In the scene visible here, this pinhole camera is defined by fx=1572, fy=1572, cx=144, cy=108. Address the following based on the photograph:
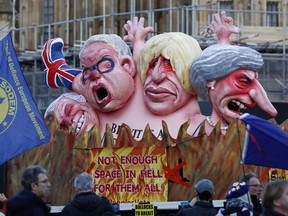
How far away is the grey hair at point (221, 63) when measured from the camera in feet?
70.4

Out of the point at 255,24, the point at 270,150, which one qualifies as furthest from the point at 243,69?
the point at 255,24

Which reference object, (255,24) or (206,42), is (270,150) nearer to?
(206,42)

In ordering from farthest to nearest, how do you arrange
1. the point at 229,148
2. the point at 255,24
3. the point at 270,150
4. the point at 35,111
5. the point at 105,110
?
the point at 255,24 < the point at 105,110 < the point at 229,148 < the point at 35,111 < the point at 270,150

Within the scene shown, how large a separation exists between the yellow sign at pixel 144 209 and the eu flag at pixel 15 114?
1.66 metres

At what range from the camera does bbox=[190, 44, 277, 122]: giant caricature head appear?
21484 millimetres

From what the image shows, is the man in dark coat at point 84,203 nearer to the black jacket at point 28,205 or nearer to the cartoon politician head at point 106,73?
the black jacket at point 28,205

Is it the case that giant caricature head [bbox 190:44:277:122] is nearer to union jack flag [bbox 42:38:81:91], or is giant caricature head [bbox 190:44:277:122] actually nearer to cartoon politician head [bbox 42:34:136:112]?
cartoon politician head [bbox 42:34:136:112]

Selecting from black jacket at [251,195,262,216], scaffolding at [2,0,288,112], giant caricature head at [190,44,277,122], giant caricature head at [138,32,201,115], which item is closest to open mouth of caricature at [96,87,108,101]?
giant caricature head at [138,32,201,115]

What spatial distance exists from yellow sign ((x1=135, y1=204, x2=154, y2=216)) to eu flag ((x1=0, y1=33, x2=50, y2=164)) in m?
1.66

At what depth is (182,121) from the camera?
72.6 feet

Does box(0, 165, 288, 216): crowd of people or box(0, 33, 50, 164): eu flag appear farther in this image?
box(0, 33, 50, 164): eu flag

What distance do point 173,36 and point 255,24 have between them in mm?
20735

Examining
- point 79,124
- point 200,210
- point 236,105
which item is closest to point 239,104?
point 236,105

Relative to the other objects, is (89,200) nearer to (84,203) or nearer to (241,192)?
(84,203)
